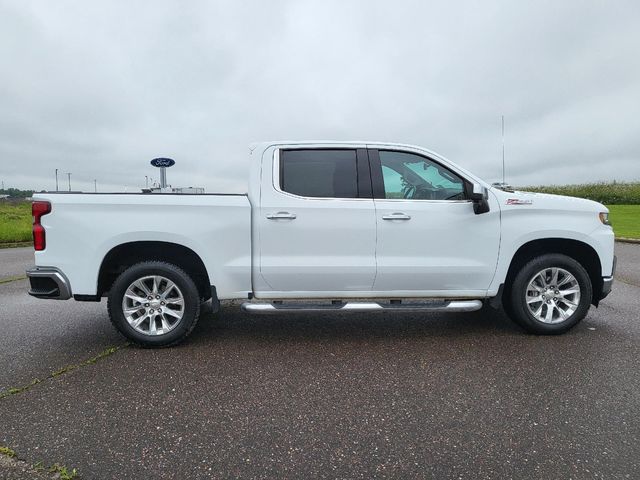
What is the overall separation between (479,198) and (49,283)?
4.16 m

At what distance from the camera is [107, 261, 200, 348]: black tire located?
4074mm

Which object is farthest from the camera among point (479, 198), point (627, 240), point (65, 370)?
point (627, 240)

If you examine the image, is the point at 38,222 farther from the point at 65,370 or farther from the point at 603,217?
the point at 603,217

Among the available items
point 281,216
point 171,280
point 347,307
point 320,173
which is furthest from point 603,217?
point 171,280

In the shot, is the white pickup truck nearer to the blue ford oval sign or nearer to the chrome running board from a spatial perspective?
the chrome running board

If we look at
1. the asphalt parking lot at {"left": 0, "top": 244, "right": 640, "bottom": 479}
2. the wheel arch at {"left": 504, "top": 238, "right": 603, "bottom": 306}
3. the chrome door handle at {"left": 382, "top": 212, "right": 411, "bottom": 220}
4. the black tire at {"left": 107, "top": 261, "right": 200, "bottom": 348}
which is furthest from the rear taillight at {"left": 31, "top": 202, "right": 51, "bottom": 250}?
the wheel arch at {"left": 504, "top": 238, "right": 603, "bottom": 306}

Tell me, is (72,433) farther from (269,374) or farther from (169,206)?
(169,206)

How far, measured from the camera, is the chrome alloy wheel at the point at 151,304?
413 cm

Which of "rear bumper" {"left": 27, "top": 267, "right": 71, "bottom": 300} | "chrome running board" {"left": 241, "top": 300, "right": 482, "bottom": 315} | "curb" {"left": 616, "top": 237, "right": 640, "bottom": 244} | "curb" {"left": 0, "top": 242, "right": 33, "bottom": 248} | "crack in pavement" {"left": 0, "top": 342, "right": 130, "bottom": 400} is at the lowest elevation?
"crack in pavement" {"left": 0, "top": 342, "right": 130, "bottom": 400}

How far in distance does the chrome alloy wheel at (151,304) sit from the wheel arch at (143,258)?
0.29 meters

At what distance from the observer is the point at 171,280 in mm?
4129

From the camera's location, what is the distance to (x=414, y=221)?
167 inches

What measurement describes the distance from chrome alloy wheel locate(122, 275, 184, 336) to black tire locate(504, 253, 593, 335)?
335 centimetres

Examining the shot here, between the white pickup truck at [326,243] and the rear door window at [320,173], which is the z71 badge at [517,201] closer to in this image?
the white pickup truck at [326,243]
